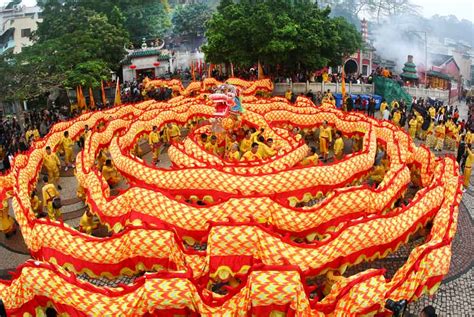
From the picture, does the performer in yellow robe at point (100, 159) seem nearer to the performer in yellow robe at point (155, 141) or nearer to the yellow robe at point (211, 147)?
the performer in yellow robe at point (155, 141)

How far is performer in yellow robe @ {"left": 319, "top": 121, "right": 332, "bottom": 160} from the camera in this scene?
1415 centimetres

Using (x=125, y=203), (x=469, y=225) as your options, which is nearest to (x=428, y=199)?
(x=469, y=225)

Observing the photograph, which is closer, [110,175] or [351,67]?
[110,175]

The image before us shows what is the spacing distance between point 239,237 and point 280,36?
16.1 meters

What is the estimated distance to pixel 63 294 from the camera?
18.4ft

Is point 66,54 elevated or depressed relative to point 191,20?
depressed

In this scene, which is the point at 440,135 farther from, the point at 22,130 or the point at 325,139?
the point at 22,130

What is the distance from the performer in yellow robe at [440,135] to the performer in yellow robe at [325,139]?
3814mm

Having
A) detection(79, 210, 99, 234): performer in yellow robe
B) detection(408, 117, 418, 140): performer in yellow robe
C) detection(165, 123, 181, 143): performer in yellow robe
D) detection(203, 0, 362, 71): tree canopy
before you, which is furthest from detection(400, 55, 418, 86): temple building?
detection(79, 210, 99, 234): performer in yellow robe

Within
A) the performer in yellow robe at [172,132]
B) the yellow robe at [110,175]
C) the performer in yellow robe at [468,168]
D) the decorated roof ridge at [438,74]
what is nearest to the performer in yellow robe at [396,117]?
the performer in yellow robe at [468,168]

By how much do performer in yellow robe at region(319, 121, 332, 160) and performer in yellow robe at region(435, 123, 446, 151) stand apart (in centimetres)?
381

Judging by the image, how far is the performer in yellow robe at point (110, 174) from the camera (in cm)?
1218

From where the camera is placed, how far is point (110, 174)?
40.1 feet

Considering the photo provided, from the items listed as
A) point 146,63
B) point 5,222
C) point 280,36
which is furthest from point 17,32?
point 5,222
